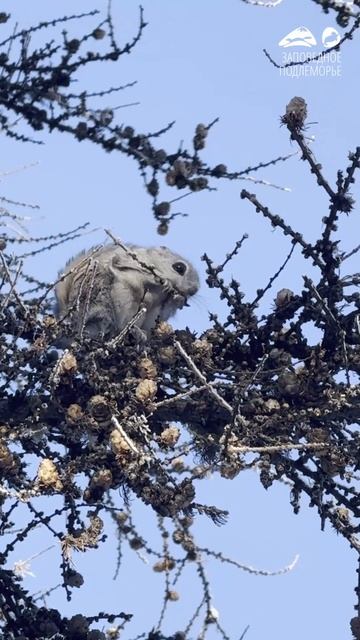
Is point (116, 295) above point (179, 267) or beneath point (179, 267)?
beneath

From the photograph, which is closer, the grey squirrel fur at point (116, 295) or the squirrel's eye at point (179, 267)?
the grey squirrel fur at point (116, 295)

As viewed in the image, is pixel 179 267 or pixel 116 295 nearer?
pixel 116 295

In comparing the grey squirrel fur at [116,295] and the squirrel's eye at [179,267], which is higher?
the squirrel's eye at [179,267]

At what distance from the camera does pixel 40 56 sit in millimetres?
3936

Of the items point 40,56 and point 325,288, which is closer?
point 40,56

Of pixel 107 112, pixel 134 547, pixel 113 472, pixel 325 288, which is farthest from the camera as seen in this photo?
pixel 134 547

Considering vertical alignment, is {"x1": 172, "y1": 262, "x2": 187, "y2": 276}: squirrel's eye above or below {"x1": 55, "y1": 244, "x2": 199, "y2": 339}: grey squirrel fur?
above

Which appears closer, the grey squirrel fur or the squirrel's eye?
the grey squirrel fur

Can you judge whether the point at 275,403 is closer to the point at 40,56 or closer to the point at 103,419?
the point at 103,419

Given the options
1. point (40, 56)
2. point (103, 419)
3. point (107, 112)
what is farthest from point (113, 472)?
point (40, 56)

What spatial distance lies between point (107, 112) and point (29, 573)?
195 centimetres

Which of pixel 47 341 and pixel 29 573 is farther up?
pixel 47 341

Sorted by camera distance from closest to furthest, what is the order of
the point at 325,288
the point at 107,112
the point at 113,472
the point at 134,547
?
1. the point at 107,112
2. the point at 113,472
3. the point at 325,288
4. the point at 134,547

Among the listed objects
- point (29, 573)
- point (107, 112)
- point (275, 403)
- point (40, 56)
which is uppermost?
point (40, 56)
